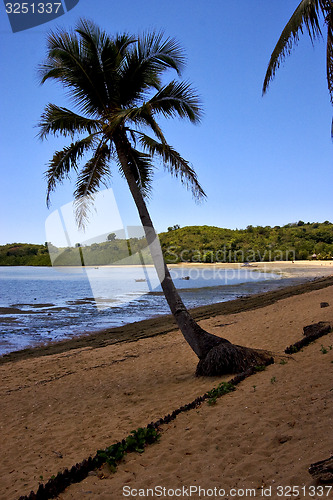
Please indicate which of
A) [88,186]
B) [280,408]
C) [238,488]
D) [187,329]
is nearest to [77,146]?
[88,186]

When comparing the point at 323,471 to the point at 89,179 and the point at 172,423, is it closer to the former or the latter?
the point at 172,423

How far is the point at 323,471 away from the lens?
9.14ft

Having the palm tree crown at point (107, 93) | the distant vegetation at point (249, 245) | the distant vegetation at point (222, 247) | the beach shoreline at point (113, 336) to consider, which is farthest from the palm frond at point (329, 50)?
the distant vegetation at point (249, 245)

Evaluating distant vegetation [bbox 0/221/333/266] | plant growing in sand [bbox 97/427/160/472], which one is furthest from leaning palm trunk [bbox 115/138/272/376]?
distant vegetation [bbox 0/221/333/266]

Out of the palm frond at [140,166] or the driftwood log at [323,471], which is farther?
the palm frond at [140,166]

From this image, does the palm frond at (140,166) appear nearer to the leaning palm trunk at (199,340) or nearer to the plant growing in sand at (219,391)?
the leaning palm trunk at (199,340)

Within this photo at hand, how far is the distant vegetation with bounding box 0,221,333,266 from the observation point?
68.9 meters

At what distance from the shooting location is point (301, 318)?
35.8 ft

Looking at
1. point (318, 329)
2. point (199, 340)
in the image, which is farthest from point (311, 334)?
point (199, 340)

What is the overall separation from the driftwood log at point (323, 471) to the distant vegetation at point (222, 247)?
5864 centimetres

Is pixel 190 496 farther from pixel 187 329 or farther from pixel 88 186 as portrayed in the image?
pixel 88 186

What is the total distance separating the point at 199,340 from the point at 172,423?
2412mm

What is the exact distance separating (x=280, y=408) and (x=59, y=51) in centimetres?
759

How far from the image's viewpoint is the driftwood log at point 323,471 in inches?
108
